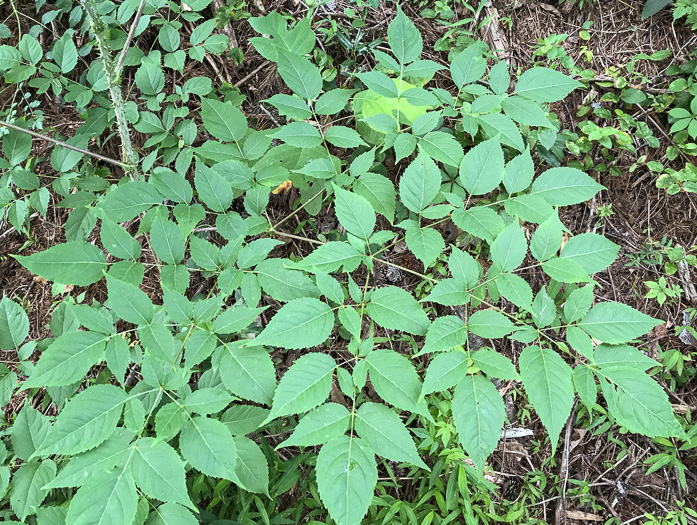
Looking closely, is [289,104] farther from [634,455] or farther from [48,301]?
[634,455]

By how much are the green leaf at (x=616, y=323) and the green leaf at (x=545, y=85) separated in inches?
32.9

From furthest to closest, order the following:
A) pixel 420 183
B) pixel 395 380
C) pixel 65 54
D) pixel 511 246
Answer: pixel 65 54
pixel 420 183
pixel 511 246
pixel 395 380

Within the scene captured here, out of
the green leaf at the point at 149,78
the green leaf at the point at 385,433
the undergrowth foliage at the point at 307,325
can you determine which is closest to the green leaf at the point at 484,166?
the undergrowth foliage at the point at 307,325

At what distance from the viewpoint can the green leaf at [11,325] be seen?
64.8 inches

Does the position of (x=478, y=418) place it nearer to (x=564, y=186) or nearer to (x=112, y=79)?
(x=564, y=186)

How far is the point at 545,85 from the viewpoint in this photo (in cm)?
161

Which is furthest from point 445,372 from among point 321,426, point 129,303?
point 129,303

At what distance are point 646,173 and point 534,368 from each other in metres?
2.01

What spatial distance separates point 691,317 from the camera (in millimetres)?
2371

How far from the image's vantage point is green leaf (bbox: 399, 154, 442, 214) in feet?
4.58

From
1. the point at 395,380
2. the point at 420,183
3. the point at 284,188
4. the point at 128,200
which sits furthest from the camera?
the point at 284,188

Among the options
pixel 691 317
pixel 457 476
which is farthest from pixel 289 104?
pixel 691 317

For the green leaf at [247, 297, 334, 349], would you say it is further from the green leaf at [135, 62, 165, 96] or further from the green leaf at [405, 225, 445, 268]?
the green leaf at [135, 62, 165, 96]

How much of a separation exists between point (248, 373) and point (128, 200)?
0.81 metres
